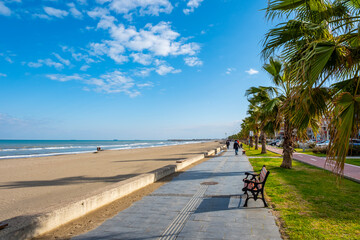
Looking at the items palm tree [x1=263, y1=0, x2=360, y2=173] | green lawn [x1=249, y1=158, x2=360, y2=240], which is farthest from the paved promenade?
palm tree [x1=263, y1=0, x2=360, y2=173]

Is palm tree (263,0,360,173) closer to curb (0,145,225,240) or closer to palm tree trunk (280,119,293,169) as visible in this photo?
curb (0,145,225,240)

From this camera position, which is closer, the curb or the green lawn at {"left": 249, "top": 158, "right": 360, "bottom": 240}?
the curb

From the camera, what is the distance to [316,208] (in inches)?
208

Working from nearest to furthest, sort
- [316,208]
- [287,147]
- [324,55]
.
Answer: [324,55] < [316,208] < [287,147]

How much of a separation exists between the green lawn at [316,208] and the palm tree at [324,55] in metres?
0.99

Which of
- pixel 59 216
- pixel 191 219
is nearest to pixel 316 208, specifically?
pixel 191 219

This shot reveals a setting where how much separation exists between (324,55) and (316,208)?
378cm

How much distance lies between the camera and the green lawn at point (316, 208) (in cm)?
393

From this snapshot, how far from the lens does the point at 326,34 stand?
13.5 ft

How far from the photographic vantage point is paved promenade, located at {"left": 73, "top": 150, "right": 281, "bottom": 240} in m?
3.90

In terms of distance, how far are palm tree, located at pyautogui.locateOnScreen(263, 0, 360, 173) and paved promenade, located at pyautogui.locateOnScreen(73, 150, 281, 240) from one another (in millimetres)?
2031

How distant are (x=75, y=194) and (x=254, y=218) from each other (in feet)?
20.8

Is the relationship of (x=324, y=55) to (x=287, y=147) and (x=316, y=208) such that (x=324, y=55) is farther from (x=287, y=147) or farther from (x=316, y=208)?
(x=287, y=147)

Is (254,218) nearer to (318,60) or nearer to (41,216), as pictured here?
(318,60)
